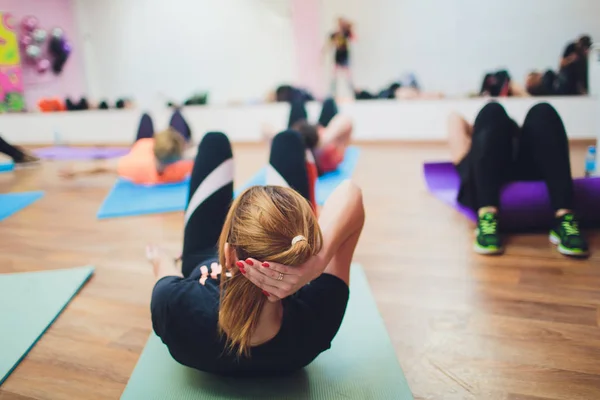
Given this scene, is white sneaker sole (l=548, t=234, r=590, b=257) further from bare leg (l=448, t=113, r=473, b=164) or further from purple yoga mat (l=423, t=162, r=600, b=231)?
bare leg (l=448, t=113, r=473, b=164)

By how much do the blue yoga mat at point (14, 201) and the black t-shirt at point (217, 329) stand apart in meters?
2.30

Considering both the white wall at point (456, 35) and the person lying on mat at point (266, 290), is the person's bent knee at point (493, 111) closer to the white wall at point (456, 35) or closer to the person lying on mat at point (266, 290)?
the person lying on mat at point (266, 290)

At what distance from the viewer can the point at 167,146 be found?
3139mm

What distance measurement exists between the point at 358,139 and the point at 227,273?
433cm

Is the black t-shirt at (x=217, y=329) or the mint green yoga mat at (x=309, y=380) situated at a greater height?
the black t-shirt at (x=217, y=329)

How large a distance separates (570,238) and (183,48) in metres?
5.81

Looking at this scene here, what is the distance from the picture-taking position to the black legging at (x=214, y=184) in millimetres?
1518

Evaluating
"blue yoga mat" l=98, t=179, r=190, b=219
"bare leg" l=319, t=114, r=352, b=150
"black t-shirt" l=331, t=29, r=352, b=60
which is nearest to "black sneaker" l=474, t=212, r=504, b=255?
"bare leg" l=319, t=114, r=352, b=150

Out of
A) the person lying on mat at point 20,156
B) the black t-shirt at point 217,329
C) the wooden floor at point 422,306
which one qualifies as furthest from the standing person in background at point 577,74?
the person lying on mat at point 20,156

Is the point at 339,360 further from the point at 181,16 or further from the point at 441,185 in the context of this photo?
the point at 181,16

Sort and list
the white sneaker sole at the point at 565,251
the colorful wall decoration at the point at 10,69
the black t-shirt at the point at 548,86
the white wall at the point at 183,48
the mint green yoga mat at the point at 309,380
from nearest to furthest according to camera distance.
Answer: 1. the mint green yoga mat at the point at 309,380
2. the white sneaker sole at the point at 565,251
3. the black t-shirt at the point at 548,86
4. the colorful wall decoration at the point at 10,69
5. the white wall at the point at 183,48

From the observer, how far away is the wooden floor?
4.19 feet

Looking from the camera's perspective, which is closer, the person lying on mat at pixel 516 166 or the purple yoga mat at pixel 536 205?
the person lying on mat at pixel 516 166

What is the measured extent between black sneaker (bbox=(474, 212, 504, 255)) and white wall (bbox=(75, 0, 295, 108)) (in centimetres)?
448
